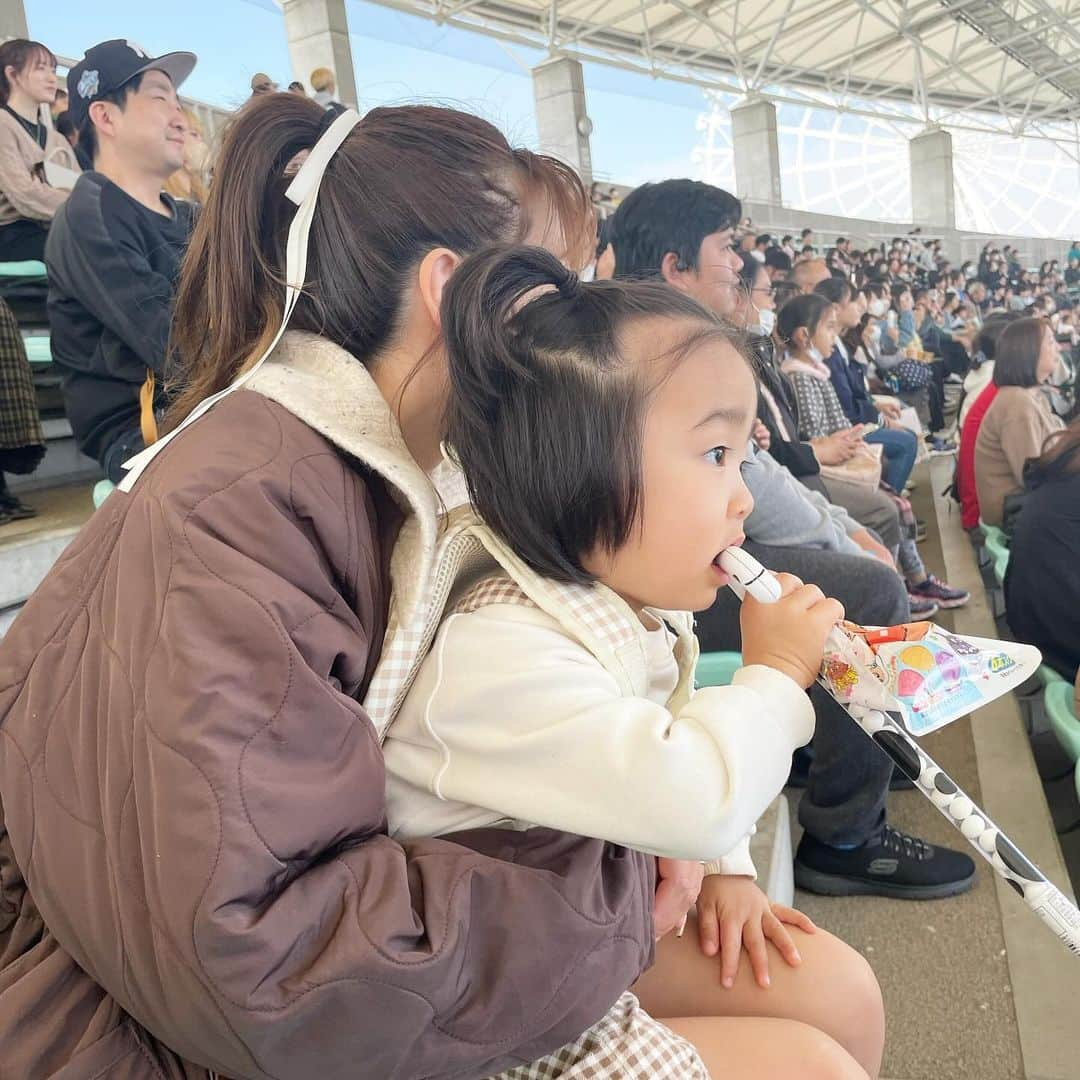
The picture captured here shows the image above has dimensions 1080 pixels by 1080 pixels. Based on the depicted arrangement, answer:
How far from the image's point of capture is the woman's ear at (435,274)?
929mm

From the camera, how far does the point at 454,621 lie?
847 millimetres

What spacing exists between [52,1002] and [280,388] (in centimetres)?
51

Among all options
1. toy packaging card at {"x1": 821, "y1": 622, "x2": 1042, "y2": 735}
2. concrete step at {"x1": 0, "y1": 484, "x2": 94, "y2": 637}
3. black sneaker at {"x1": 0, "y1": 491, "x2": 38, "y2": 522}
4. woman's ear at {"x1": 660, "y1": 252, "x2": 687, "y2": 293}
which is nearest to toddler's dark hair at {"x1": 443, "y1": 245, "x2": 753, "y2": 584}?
toy packaging card at {"x1": 821, "y1": 622, "x2": 1042, "y2": 735}

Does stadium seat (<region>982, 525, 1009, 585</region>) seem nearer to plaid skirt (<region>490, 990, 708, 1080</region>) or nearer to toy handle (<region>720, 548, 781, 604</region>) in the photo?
toy handle (<region>720, 548, 781, 604</region>)

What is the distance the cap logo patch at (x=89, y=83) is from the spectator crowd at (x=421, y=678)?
186cm

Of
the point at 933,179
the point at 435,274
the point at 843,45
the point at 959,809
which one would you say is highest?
the point at 843,45

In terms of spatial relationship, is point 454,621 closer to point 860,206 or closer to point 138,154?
point 138,154

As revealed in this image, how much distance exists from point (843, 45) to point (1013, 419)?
19503 mm

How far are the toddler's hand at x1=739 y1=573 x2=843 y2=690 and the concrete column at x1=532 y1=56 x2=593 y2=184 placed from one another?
1502cm

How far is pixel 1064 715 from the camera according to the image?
6.14ft

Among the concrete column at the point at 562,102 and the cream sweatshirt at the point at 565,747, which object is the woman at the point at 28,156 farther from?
the concrete column at the point at 562,102

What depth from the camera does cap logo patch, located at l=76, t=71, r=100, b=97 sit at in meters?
2.45

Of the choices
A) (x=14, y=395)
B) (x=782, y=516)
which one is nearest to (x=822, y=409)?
(x=782, y=516)

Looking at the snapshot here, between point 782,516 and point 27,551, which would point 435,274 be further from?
point 27,551
